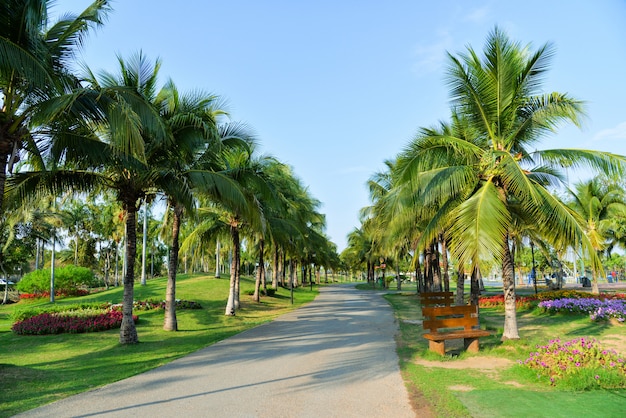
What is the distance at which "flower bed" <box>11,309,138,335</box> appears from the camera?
1399 cm

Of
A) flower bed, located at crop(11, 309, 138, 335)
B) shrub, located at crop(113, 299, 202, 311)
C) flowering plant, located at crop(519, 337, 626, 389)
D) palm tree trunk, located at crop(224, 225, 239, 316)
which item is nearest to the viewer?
flowering plant, located at crop(519, 337, 626, 389)

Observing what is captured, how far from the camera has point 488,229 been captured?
28.3 ft

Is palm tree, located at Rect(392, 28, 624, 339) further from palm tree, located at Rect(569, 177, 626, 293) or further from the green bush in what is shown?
the green bush

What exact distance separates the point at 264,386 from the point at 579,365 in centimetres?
496

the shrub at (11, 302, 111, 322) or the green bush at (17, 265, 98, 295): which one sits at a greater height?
the green bush at (17, 265, 98, 295)

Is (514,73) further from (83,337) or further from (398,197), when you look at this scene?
(83,337)

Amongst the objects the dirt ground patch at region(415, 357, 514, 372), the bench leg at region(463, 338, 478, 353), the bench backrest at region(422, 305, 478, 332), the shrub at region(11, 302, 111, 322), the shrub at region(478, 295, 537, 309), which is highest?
the bench backrest at region(422, 305, 478, 332)

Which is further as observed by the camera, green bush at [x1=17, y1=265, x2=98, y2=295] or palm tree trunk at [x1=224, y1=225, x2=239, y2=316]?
green bush at [x1=17, y1=265, x2=98, y2=295]

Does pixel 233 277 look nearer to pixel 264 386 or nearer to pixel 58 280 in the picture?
pixel 264 386

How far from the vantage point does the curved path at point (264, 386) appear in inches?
217

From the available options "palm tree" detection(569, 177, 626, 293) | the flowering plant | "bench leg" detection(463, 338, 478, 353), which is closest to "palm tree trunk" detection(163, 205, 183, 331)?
"bench leg" detection(463, 338, 478, 353)

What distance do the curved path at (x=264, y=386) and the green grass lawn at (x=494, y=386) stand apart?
437 mm

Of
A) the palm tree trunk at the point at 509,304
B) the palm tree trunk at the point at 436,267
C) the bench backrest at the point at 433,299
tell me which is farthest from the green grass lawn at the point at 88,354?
the palm tree trunk at the point at 436,267

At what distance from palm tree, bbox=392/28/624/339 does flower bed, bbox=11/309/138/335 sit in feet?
36.8
